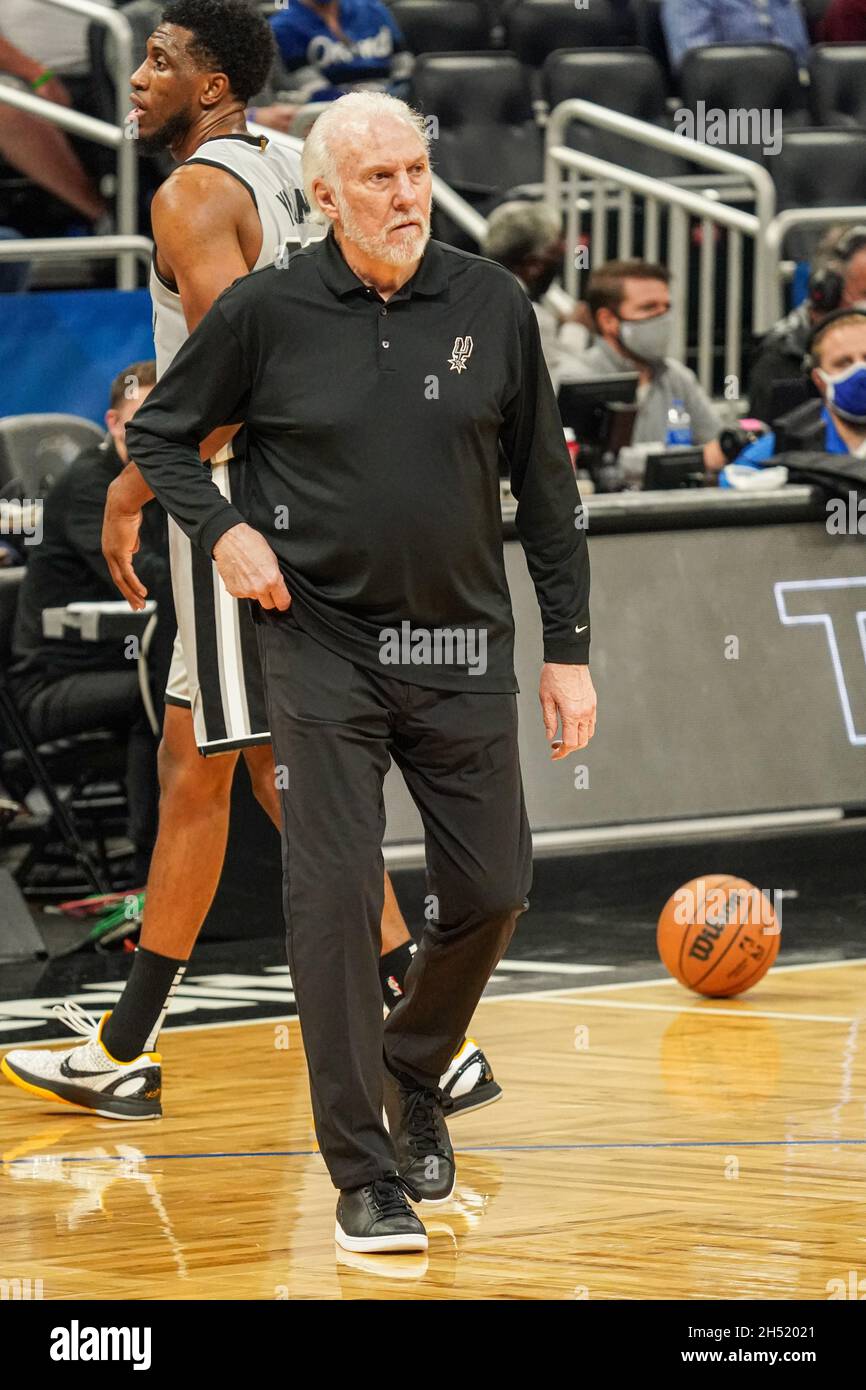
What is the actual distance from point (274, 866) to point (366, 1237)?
12.3 feet

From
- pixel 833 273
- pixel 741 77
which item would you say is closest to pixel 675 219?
pixel 833 273

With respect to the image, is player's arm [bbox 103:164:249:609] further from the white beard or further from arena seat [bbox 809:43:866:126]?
arena seat [bbox 809:43:866:126]

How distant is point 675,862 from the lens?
28.4ft

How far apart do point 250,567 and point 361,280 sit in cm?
52

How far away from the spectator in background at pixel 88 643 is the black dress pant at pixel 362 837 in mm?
4316

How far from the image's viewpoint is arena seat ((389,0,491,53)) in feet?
46.0

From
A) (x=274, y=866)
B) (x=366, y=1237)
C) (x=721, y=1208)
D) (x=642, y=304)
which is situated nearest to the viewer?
(x=366, y=1237)

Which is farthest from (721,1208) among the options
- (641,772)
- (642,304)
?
(642,304)

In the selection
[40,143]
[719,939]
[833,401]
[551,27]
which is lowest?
[719,939]

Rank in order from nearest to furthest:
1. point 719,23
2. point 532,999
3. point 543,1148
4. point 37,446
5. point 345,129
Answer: point 345,129 → point 543,1148 → point 532,999 → point 37,446 → point 719,23

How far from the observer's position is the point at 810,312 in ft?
36.1

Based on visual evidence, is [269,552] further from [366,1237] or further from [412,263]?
[366,1237]

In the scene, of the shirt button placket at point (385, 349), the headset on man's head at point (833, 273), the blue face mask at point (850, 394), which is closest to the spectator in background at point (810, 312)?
the headset on man's head at point (833, 273)

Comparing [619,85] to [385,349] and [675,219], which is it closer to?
[675,219]
